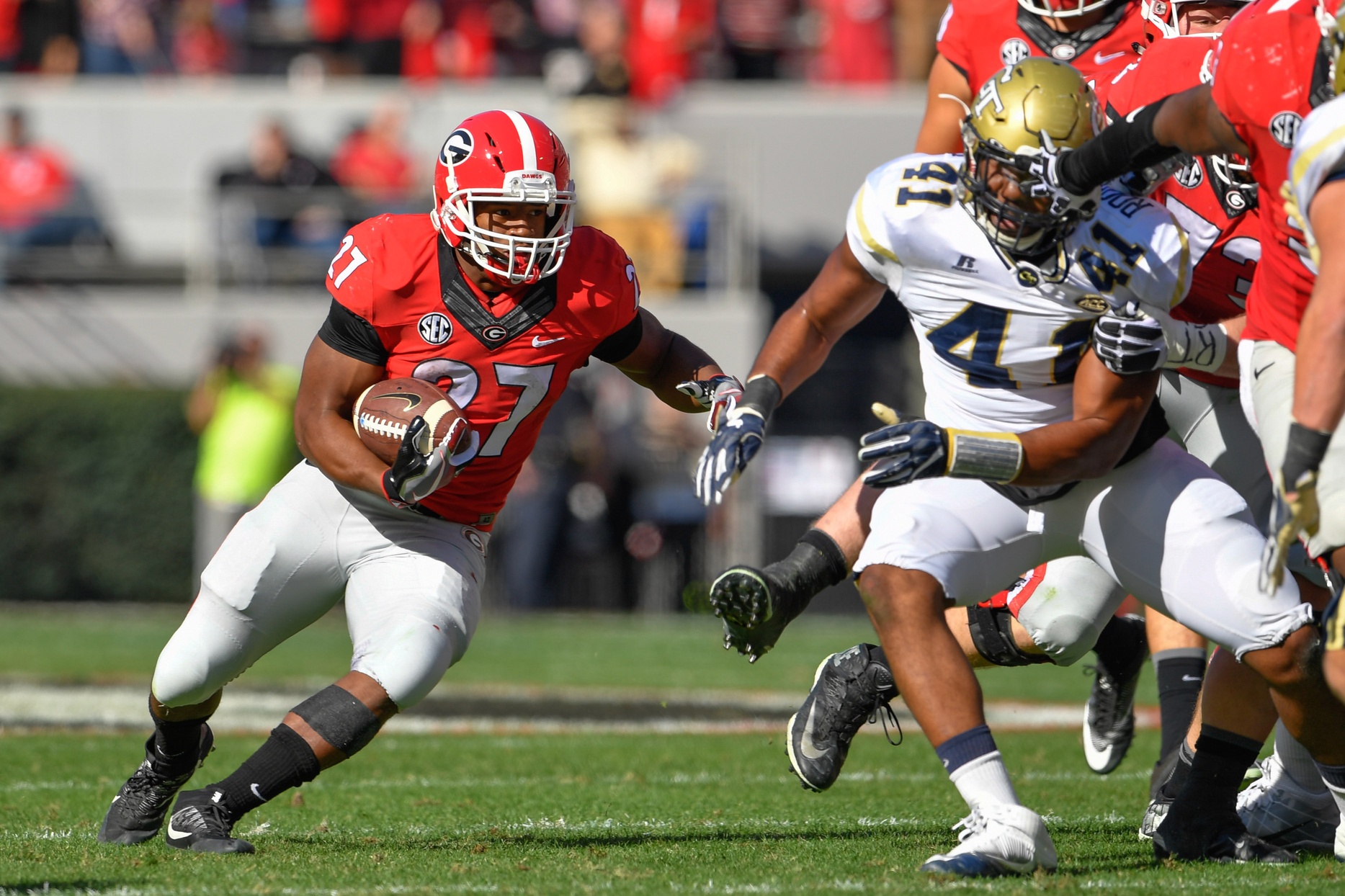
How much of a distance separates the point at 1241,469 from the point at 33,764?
442cm

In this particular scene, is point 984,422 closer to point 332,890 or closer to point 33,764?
point 332,890

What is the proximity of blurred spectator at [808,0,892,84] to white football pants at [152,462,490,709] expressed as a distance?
12948 millimetres

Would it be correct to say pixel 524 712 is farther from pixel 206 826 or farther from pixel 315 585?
pixel 206 826

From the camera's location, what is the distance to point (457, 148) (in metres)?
4.89

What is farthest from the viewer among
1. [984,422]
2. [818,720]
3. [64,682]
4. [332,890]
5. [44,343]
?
[44,343]

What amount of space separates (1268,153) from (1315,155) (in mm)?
326

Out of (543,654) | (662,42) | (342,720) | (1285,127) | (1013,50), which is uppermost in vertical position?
(1285,127)

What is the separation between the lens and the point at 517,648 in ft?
38.5

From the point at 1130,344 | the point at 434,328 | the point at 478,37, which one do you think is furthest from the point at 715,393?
the point at 478,37

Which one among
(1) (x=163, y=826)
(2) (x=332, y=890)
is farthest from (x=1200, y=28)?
(1) (x=163, y=826)

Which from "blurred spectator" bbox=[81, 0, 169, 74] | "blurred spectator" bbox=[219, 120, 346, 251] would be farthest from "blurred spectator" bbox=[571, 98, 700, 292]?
"blurred spectator" bbox=[81, 0, 169, 74]

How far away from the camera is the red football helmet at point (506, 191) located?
4.77 metres

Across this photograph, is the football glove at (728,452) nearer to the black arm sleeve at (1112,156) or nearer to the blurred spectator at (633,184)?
the black arm sleeve at (1112,156)

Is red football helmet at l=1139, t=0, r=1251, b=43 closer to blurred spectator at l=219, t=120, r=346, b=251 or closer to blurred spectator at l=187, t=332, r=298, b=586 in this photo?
blurred spectator at l=187, t=332, r=298, b=586
